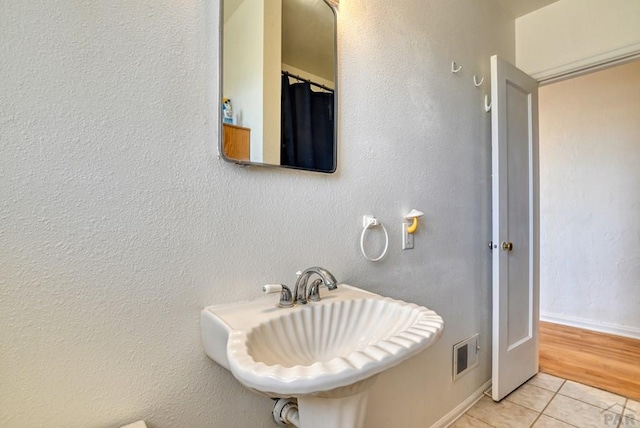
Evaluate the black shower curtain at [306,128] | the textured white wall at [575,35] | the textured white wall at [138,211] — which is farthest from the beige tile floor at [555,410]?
the textured white wall at [575,35]

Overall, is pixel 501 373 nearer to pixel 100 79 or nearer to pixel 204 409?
pixel 204 409

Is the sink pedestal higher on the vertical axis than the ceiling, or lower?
lower

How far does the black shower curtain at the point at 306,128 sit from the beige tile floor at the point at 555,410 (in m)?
1.55

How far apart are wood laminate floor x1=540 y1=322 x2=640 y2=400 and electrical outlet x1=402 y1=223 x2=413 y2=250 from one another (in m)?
1.66

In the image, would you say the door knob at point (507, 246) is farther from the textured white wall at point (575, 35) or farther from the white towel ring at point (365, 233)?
the textured white wall at point (575, 35)

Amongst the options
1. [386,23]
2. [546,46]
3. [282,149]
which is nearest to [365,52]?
[386,23]

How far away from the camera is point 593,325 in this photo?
9.36ft

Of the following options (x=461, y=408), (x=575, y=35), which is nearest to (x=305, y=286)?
(x=461, y=408)

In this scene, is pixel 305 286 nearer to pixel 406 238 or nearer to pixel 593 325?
pixel 406 238

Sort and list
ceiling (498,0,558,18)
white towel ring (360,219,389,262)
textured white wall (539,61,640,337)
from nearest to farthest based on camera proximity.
Result: white towel ring (360,219,389,262)
ceiling (498,0,558,18)
textured white wall (539,61,640,337)

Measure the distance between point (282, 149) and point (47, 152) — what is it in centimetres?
56

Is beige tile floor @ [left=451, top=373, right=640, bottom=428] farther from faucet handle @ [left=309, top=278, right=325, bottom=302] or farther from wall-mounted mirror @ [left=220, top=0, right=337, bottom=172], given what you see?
wall-mounted mirror @ [left=220, top=0, right=337, bottom=172]

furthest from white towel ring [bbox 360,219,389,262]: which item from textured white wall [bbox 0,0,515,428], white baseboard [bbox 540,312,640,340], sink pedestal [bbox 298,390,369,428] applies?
white baseboard [bbox 540,312,640,340]

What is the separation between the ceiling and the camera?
6.50 ft
